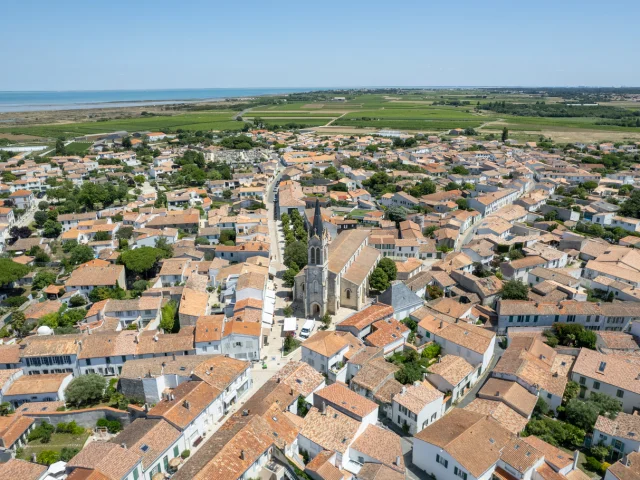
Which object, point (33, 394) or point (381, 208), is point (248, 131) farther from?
point (33, 394)

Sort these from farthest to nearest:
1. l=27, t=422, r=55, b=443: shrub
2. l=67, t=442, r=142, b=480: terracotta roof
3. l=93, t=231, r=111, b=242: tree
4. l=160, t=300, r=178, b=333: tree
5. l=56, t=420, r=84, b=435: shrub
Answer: l=93, t=231, r=111, b=242: tree
l=160, t=300, r=178, b=333: tree
l=56, t=420, r=84, b=435: shrub
l=27, t=422, r=55, b=443: shrub
l=67, t=442, r=142, b=480: terracotta roof

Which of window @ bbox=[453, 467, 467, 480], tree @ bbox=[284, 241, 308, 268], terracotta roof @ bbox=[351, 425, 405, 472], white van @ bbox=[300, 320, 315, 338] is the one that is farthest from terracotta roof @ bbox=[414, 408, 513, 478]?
tree @ bbox=[284, 241, 308, 268]

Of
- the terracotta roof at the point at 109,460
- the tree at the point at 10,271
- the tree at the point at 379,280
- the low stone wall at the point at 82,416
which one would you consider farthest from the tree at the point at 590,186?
the tree at the point at 10,271

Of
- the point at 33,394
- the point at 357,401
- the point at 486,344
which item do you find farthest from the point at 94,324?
the point at 486,344

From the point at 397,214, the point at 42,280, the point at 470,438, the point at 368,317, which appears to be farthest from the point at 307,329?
the point at 397,214

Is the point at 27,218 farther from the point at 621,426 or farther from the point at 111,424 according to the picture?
the point at 621,426

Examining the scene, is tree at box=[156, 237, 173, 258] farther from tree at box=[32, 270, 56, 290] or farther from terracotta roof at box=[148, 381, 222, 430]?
terracotta roof at box=[148, 381, 222, 430]
